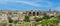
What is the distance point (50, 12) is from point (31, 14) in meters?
2.73

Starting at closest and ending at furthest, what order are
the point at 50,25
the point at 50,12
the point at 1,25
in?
the point at 1,25, the point at 50,25, the point at 50,12

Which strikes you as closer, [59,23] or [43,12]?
[59,23]

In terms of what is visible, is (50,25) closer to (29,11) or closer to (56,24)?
(56,24)

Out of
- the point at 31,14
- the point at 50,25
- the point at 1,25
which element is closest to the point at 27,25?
the point at 50,25

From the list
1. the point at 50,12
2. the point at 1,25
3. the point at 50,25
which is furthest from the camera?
the point at 50,12

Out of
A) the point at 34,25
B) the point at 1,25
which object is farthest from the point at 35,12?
the point at 1,25

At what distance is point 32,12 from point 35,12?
0.43 metres

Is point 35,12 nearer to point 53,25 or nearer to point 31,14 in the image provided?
point 31,14

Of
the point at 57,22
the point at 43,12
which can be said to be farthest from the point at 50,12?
the point at 57,22

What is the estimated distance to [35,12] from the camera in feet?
88.9

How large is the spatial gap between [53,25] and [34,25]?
1.94m

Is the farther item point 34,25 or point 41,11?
point 41,11

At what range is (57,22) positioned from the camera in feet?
58.5

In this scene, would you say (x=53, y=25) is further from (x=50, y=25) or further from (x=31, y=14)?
(x=31, y=14)
